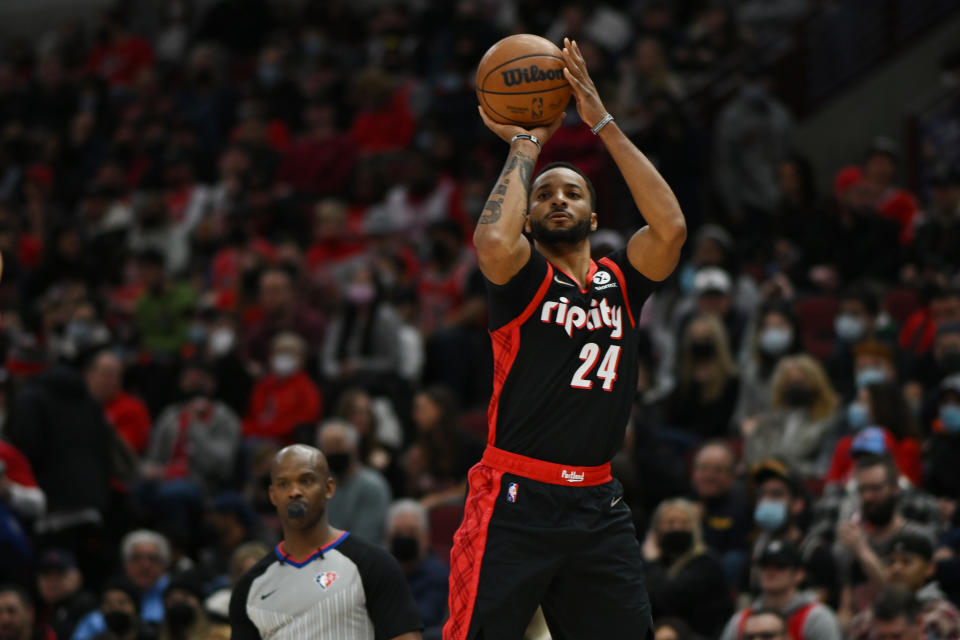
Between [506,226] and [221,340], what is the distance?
8.32m

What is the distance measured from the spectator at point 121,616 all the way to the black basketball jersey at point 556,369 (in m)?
4.19

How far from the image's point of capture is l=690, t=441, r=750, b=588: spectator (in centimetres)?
972

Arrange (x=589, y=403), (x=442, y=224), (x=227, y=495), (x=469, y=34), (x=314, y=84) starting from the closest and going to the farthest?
(x=589, y=403) < (x=227, y=495) < (x=442, y=224) < (x=469, y=34) < (x=314, y=84)

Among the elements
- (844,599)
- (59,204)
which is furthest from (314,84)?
(844,599)

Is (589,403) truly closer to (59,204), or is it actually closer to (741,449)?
(741,449)

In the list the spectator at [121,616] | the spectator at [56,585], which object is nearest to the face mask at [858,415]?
the spectator at [121,616]

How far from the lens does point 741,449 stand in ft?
36.3

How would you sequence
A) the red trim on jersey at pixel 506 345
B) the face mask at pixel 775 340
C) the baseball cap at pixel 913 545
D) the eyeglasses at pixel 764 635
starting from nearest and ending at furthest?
the red trim on jersey at pixel 506 345, the eyeglasses at pixel 764 635, the baseball cap at pixel 913 545, the face mask at pixel 775 340

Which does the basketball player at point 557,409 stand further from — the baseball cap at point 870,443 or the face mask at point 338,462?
the face mask at point 338,462

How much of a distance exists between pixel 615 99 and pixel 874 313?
3950 mm

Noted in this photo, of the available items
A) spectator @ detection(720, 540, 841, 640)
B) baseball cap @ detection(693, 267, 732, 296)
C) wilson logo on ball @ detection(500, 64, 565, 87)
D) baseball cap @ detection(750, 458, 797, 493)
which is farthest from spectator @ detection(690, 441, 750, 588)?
wilson logo on ball @ detection(500, 64, 565, 87)

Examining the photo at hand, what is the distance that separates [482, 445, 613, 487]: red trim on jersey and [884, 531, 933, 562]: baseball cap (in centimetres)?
332

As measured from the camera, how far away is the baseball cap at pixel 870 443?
9148mm

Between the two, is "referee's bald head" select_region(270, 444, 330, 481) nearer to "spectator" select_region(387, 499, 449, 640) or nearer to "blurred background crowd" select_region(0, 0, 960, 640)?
"blurred background crowd" select_region(0, 0, 960, 640)
